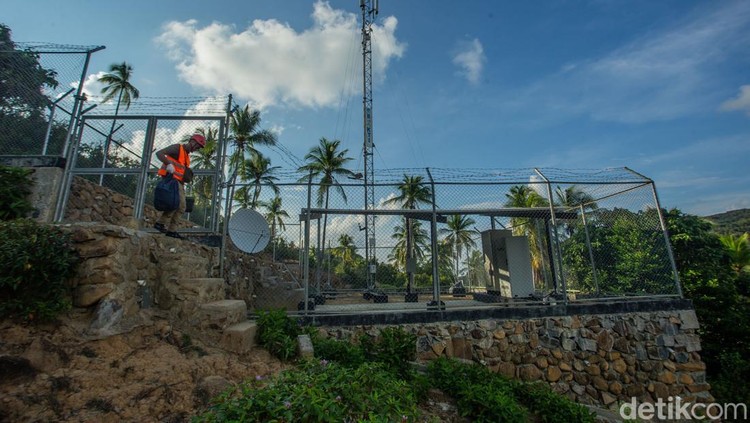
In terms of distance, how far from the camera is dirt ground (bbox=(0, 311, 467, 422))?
2168 mm

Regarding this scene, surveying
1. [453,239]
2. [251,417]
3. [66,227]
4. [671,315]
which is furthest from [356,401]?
[671,315]

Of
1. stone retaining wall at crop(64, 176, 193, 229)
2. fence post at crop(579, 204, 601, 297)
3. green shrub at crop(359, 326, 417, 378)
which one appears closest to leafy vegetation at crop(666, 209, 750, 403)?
fence post at crop(579, 204, 601, 297)

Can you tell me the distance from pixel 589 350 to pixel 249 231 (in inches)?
283

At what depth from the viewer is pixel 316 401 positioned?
2.06 m

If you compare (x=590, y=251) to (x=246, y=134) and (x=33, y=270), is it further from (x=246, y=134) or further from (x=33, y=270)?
(x=246, y=134)

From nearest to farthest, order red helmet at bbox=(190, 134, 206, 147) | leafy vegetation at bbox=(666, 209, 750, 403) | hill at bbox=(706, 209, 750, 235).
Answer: red helmet at bbox=(190, 134, 206, 147) < leafy vegetation at bbox=(666, 209, 750, 403) < hill at bbox=(706, 209, 750, 235)

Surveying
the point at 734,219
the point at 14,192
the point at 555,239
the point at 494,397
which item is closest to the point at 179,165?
the point at 14,192

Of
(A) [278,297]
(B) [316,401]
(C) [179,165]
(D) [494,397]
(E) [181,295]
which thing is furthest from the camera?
(A) [278,297]

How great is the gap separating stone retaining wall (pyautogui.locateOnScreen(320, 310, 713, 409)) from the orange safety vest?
3.58 m

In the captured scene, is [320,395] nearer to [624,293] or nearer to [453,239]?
[453,239]

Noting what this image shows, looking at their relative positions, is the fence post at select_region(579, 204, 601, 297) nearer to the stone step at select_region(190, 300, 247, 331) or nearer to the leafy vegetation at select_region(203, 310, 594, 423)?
the leafy vegetation at select_region(203, 310, 594, 423)

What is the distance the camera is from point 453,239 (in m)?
7.59

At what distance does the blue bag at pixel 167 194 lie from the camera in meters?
4.76

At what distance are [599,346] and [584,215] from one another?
334 cm
